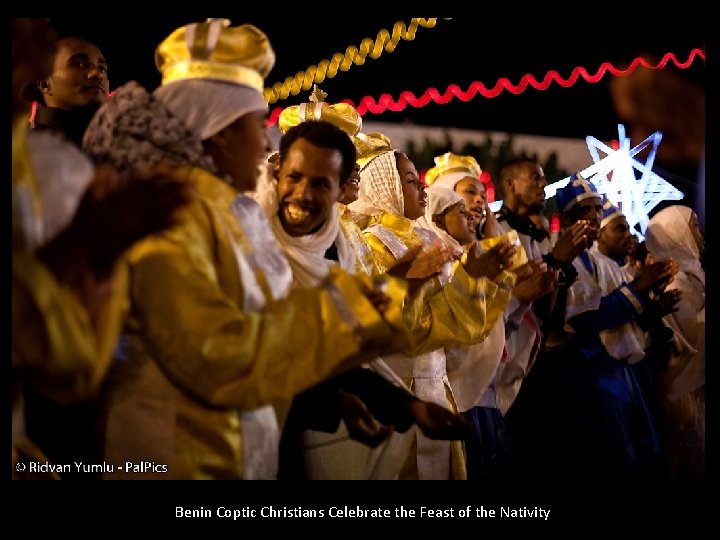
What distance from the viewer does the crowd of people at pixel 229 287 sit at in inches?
92.0

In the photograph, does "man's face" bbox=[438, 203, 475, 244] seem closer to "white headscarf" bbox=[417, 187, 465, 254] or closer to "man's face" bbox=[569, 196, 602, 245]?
"white headscarf" bbox=[417, 187, 465, 254]

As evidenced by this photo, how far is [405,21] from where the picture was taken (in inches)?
329

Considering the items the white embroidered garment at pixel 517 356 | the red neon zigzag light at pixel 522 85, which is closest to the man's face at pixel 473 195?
the white embroidered garment at pixel 517 356

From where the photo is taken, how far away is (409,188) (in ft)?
19.8

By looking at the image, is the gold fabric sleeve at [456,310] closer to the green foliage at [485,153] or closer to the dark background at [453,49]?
the dark background at [453,49]

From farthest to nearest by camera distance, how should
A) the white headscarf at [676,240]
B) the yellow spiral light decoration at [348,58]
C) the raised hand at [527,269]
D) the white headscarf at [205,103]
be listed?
the white headscarf at [676,240]
the yellow spiral light decoration at [348,58]
the raised hand at [527,269]
the white headscarf at [205,103]

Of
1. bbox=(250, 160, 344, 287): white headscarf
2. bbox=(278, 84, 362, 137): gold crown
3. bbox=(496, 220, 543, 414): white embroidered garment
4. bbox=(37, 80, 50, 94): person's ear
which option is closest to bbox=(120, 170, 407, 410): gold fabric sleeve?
bbox=(250, 160, 344, 287): white headscarf

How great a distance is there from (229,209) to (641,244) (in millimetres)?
6775

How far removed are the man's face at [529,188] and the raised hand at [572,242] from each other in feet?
4.69

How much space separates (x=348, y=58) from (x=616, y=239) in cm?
279

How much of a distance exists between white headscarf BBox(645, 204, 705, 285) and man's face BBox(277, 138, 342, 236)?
598cm

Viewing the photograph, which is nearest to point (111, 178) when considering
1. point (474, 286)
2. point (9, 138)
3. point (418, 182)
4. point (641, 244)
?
point (9, 138)

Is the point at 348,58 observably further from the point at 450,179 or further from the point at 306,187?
the point at 306,187

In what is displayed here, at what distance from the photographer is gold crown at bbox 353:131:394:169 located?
6.09 metres
